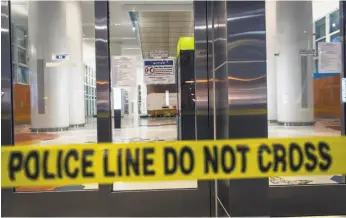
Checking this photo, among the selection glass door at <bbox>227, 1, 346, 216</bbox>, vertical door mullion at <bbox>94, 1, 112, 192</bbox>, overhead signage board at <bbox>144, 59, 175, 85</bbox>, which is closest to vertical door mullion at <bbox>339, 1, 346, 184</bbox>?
glass door at <bbox>227, 1, 346, 216</bbox>

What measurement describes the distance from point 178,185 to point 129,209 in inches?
32.5

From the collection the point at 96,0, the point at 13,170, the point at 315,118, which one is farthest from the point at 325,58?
the point at 315,118

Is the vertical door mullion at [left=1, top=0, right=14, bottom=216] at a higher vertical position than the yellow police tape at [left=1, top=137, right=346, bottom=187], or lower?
higher

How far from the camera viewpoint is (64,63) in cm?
557

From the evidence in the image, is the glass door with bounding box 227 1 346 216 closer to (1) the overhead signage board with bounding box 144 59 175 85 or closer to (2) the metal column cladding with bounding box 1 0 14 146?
(1) the overhead signage board with bounding box 144 59 175 85

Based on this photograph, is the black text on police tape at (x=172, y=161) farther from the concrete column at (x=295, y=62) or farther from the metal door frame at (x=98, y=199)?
the concrete column at (x=295, y=62)

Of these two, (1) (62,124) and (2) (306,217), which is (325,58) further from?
(1) (62,124)

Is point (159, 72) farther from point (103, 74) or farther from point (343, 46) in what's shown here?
point (343, 46)

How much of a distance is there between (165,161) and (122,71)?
5.59ft

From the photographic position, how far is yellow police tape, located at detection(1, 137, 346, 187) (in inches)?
110

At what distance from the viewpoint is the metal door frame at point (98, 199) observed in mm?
3791

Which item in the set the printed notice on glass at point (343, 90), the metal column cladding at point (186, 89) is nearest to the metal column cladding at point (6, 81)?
the metal column cladding at point (186, 89)

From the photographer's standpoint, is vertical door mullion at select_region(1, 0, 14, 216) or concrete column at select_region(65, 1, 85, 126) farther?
concrete column at select_region(65, 1, 85, 126)

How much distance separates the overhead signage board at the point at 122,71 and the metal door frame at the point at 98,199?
0.33 meters
